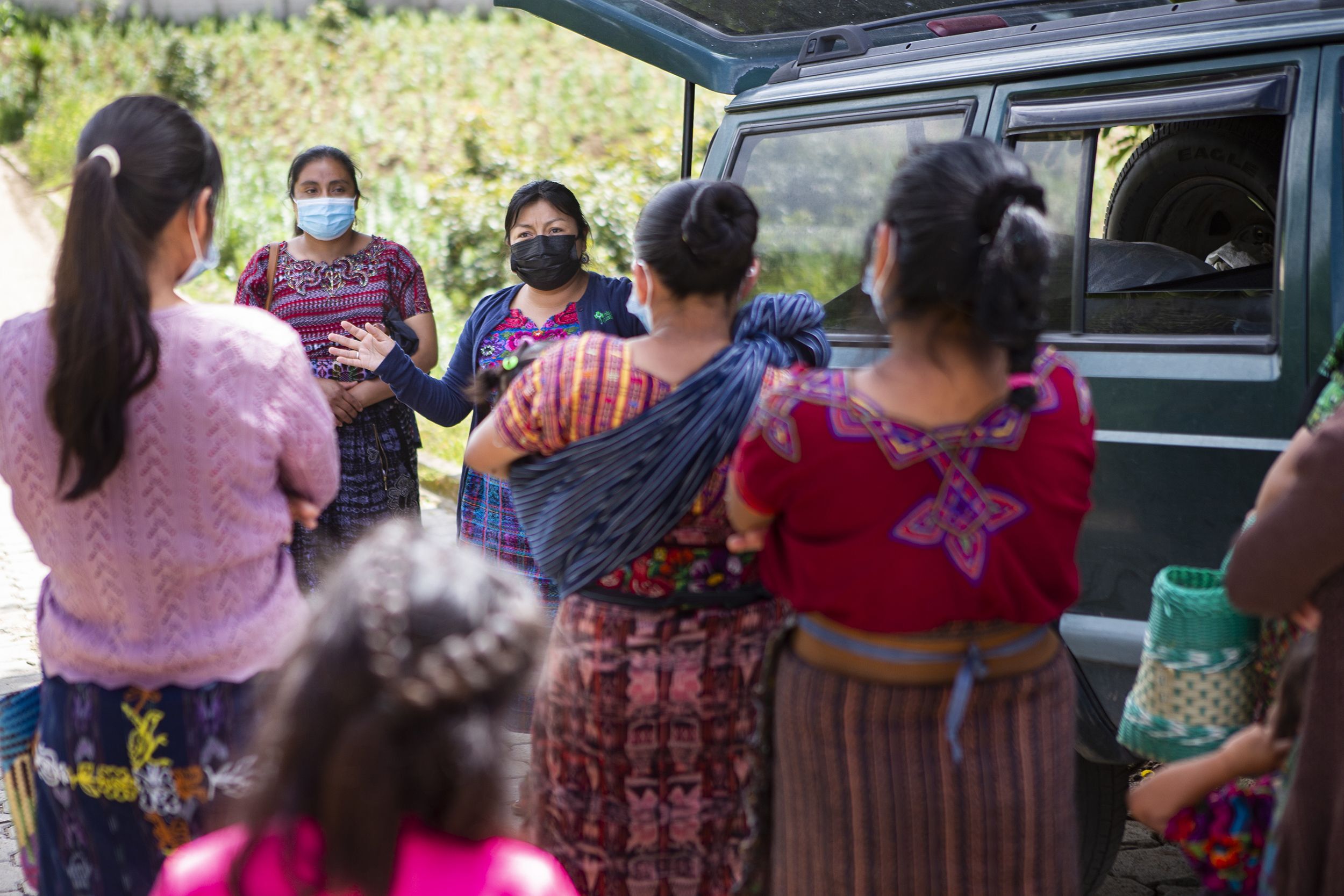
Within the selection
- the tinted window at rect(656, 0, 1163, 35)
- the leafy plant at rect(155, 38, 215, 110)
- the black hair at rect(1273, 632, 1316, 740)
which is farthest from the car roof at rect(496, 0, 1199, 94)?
the leafy plant at rect(155, 38, 215, 110)

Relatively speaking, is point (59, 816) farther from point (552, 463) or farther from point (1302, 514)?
point (1302, 514)

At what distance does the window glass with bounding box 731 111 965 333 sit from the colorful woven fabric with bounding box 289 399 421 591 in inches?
58.5

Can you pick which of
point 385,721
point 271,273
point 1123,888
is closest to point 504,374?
point 385,721

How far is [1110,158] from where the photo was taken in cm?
453

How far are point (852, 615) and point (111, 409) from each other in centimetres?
119

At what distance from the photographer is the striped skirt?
2090 mm

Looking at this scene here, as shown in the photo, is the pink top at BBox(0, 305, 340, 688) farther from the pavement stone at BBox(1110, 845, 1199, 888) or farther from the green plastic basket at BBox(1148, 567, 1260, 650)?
the pavement stone at BBox(1110, 845, 1199, 888)

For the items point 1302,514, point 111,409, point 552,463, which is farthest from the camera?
point 552,463

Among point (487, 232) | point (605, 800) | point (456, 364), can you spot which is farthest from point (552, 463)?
point (487, 232)

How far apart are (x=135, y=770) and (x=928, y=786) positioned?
4.21ft

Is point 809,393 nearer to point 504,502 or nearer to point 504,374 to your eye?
point 504,374

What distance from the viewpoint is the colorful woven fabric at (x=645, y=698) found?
97.4 inches

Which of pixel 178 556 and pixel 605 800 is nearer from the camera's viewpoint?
pixel 178 556

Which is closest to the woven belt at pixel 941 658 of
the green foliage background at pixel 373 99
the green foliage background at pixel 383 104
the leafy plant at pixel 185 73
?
the green foliage background at pixel 383 104
